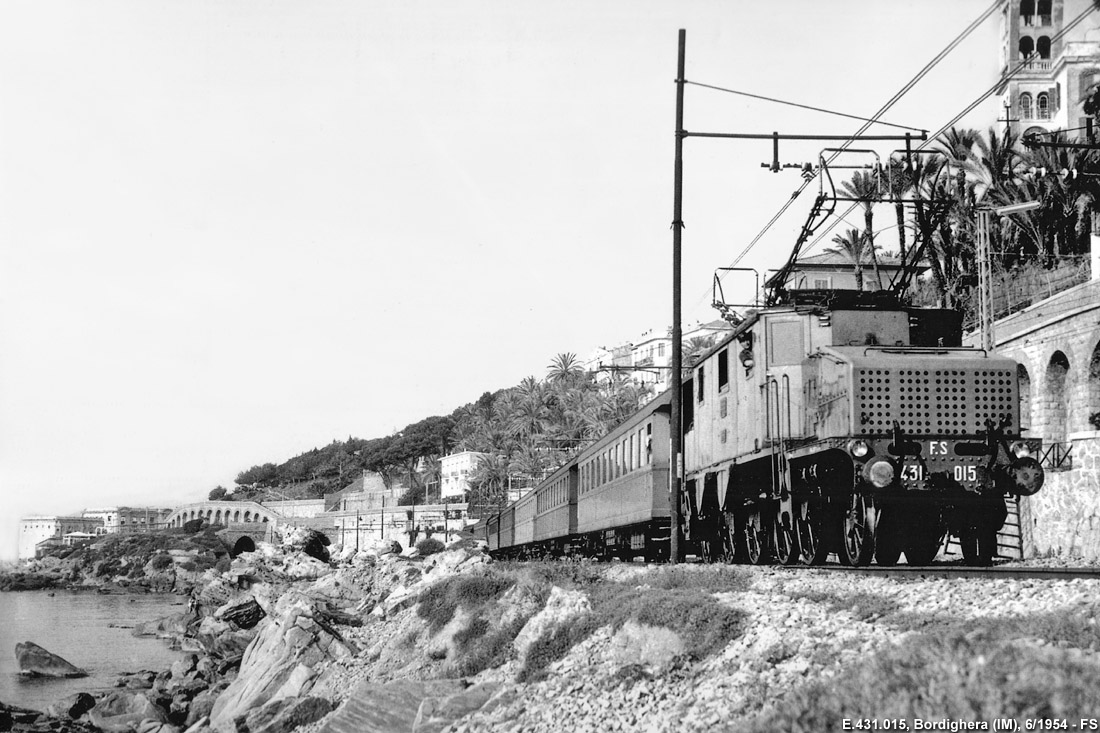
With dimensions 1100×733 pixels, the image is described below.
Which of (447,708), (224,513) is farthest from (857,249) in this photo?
(224,513)

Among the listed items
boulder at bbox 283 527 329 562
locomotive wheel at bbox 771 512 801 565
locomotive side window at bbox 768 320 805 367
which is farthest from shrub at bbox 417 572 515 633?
boulder at bbox 283 527 329 562

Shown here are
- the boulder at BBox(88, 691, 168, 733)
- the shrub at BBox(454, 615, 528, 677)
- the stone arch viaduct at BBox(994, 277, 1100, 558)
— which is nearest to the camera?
the shrub at BBox(454, 615, 528, 677)

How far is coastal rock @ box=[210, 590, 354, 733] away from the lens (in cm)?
1700

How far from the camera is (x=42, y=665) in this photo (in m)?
34.9

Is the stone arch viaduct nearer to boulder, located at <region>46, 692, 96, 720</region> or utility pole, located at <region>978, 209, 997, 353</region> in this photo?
utility pole, located at <region>978, 209, 997, 353</region>

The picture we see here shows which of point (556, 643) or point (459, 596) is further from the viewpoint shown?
point (459, 596)

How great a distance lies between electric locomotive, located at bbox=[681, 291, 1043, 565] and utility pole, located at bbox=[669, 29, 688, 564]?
76 centimetres

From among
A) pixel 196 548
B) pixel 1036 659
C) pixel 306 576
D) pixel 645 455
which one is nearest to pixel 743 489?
pixel 645 455

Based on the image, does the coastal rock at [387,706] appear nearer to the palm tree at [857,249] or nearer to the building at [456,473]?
the palm tree at [857,249]

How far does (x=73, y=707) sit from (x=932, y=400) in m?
21.1

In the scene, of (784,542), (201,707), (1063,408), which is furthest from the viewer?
(1063,408)

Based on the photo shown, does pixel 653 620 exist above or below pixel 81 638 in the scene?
above

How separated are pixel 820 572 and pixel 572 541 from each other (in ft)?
68.9

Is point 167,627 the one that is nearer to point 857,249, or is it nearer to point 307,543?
point 857,249
